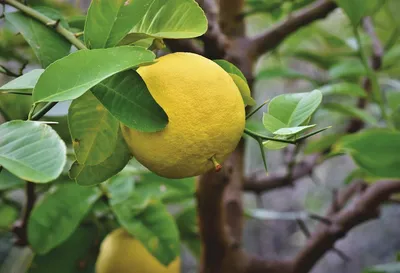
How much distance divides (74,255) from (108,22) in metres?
0.49

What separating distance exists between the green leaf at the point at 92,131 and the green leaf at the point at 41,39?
0.25 ft

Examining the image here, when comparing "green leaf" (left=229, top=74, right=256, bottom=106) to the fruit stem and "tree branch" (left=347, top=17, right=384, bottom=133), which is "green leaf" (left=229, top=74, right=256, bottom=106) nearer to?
the fruit stem

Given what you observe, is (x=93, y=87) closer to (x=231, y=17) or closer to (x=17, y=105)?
(x=17, y=105)

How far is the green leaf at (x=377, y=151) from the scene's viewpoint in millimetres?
581

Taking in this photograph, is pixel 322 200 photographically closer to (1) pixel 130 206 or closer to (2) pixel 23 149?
(1) pixel 130 206

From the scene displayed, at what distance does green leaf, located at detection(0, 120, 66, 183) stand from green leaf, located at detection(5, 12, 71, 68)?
0.11 meters

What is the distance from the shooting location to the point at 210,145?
0.32 m

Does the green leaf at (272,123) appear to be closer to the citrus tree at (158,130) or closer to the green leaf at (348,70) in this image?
the citrus tree at (158,130)

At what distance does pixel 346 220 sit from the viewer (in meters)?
0.78

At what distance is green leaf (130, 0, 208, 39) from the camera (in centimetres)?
33

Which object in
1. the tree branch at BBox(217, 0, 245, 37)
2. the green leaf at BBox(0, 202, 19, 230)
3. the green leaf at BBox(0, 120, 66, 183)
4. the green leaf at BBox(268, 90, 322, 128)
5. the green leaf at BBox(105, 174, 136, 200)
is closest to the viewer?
the green leaf at BBox(0, 120, 66, 183)

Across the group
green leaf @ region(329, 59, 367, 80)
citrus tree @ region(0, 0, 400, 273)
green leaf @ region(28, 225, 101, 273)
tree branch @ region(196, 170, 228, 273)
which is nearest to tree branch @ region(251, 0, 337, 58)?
citrus tree @ region(0, 0, 400, 273)

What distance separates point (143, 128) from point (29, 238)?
383 millimetres

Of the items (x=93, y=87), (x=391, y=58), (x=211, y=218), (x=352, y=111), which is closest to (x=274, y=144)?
(x=93, y=87)
